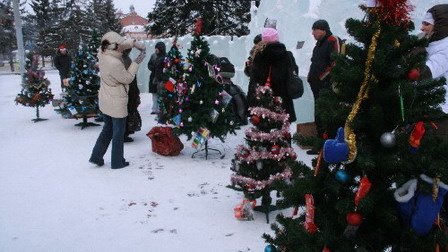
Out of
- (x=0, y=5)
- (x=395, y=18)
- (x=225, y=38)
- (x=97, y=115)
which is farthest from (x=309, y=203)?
(x=0, y=5)

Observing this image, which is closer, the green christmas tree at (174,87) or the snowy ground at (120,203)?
the snowy ground at (120,203)

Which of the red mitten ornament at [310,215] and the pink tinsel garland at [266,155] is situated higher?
the red mitten ornament at [310,215]

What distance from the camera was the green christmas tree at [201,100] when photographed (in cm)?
646

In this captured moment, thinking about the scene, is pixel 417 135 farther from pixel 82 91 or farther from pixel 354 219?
pixel 82 91

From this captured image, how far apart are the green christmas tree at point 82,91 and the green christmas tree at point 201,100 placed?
142 inches

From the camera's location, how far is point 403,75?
1978 millimetres

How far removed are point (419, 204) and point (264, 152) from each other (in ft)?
7.53

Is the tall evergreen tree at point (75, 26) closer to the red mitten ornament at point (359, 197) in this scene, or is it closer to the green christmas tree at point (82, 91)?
the green christmas tree at point (82, 91)

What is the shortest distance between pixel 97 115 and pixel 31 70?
231cm

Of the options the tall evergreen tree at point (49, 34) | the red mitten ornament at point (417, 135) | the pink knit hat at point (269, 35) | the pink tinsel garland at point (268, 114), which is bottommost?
the pink tinsel garland at point (268, 114)

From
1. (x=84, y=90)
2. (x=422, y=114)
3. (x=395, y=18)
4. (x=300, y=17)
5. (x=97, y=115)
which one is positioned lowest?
(x=97, y=115)

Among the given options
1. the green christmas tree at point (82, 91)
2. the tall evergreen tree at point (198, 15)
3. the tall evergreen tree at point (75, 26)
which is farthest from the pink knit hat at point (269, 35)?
the tall evergreen tree at point (75, 26)

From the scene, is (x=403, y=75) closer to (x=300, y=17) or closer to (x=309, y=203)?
(x=309, y=203)

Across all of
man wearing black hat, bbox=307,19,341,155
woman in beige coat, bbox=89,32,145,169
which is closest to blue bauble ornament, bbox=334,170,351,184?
man wearing black hat, bbox=307,19,341,155
